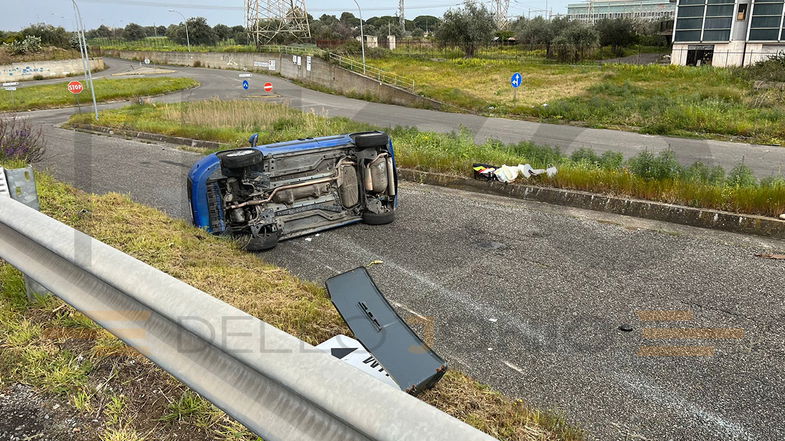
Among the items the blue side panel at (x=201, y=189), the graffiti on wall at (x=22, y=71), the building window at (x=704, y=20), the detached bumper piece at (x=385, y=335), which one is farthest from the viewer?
the graffiti on wall at (x=22, y=71)

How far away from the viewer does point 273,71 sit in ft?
181

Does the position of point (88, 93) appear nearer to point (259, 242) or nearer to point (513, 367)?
point (259, 242)

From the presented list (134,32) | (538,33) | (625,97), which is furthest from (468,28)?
(134,32)

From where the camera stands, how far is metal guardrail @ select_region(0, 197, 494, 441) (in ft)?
5.05

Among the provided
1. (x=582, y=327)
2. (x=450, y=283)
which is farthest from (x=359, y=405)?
(x=450, y=283)

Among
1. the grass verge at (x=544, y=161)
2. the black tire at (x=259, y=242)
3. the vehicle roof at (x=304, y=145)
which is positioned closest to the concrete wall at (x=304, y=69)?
the grass verge at (x=544, y=161)

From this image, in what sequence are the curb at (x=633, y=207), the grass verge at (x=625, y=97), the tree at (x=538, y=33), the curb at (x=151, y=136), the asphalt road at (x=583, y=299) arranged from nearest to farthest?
the asphalt road at (x=583, y=299)
the curb at (x=633, y=207)
the curb at (x=151, y=136)
the grass verge at (x=625, y=97)
the tree at (x=538, y=33)

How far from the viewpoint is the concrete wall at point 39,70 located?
5416cm

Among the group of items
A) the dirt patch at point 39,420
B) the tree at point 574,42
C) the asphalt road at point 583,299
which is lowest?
the asphalt road at point 583,299

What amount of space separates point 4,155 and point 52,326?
26.4 feet

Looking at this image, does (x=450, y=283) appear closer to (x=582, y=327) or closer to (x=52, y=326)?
(x=582, y=327)

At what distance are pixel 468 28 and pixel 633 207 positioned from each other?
48516 mm

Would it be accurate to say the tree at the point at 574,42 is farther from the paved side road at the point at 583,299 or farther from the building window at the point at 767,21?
the paved side road at the point at 583,299

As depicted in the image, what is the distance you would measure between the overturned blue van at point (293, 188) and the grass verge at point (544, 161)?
3464 mm
